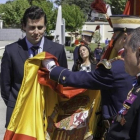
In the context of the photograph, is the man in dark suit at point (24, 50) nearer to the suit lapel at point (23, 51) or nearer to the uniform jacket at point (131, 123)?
the suit lapel at point (23, 51)

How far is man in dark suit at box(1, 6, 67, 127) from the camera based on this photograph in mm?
3717

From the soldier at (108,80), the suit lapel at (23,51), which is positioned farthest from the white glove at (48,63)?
the suit lapel at (23,51)

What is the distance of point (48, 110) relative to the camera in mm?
3680

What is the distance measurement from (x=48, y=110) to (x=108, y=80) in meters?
0.90

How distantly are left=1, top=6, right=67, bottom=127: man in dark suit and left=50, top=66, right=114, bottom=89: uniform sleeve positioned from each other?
678 millimetres

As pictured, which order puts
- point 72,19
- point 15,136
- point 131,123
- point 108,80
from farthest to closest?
point 72,19, point 15,136, point 108,80, point 131,123

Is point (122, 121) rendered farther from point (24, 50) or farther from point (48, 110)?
point (24, 50)

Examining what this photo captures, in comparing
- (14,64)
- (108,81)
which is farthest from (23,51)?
(108,81)

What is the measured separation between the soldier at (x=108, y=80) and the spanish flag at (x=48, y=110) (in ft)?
1.24

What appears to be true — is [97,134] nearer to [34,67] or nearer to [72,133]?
[72,133]

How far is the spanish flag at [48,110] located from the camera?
11.6ft

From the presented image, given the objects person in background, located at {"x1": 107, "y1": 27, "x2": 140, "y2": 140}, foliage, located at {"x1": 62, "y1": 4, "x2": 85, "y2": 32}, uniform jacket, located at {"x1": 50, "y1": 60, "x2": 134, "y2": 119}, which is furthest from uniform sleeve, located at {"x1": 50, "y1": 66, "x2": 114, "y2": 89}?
foliage, located at {"x1": 62, "y1": 4, "x2": 85, "y2": 32}

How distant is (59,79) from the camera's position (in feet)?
10.3

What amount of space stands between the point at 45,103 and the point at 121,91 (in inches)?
35.1
